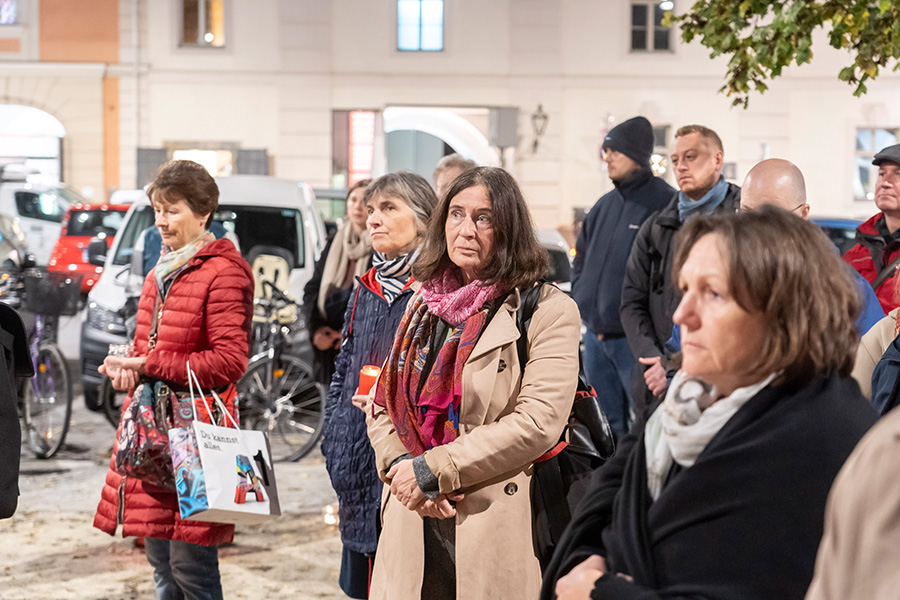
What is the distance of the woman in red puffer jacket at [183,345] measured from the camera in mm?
3580

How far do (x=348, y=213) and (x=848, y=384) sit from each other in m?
4.18

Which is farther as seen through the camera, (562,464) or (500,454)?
(562,464)

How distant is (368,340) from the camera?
11.5 ft

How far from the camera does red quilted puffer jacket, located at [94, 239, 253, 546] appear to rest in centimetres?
358

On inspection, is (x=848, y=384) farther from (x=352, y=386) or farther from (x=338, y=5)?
(x=338, y=5)

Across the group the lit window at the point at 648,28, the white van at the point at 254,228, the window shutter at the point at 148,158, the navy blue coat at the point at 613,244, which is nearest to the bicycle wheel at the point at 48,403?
the white van at the point at 254,228

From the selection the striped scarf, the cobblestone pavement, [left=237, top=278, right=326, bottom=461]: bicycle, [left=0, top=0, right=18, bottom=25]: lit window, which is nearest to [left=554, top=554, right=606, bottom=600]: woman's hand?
the striped scarf

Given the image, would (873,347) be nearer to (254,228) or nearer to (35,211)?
(254,228)

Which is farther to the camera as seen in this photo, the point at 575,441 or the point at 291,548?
the point at 291,548

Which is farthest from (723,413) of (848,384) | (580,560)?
(580,560)

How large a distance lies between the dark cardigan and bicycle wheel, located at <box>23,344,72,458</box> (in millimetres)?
6342

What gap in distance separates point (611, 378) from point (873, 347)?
2.88m

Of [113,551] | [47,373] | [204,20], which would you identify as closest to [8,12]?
[204,20]

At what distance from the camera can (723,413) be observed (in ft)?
5.28
